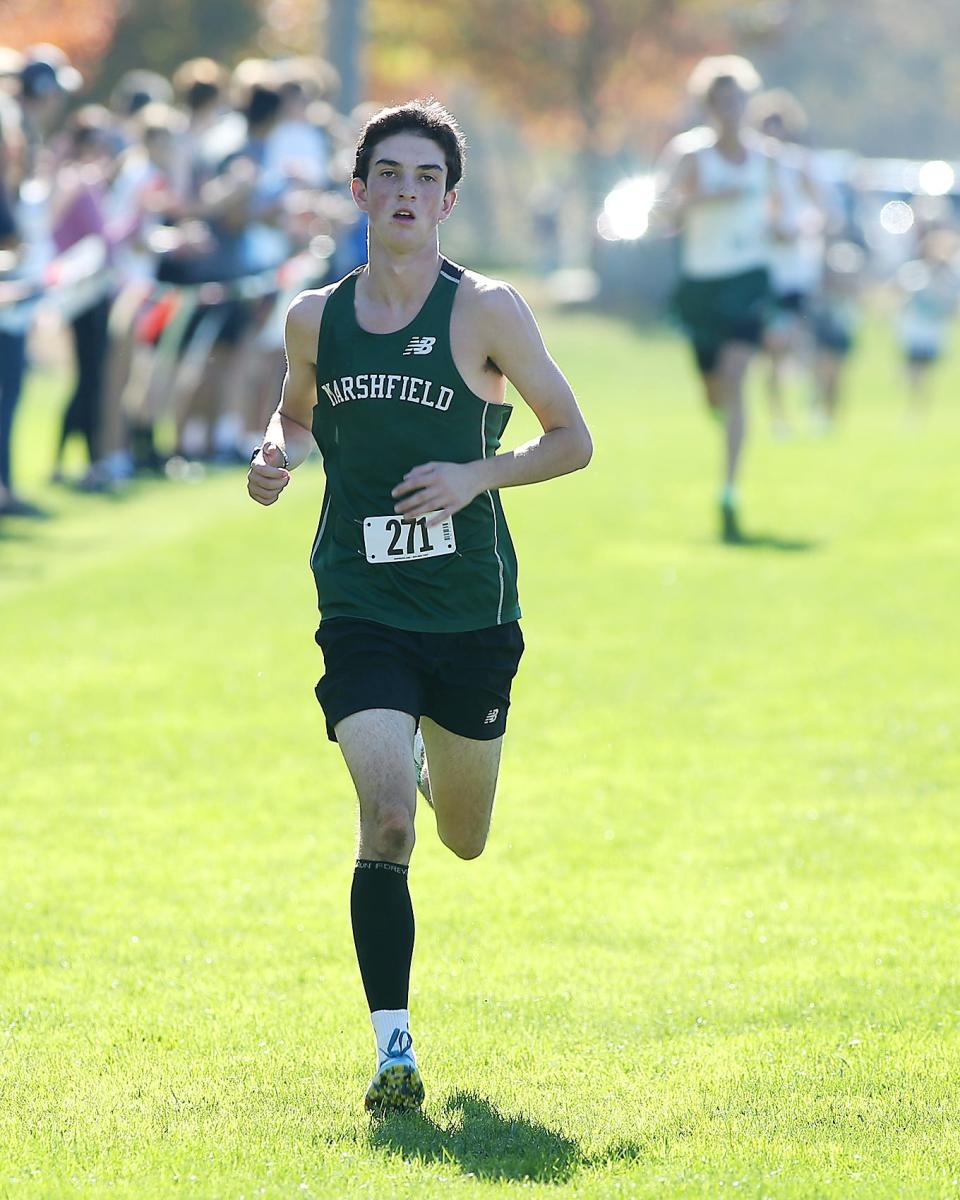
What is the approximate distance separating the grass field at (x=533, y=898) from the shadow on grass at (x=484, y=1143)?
10mm

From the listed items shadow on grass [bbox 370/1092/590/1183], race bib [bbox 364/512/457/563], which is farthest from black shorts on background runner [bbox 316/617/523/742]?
shadow on grass [bbox 370/1092/590/1183]

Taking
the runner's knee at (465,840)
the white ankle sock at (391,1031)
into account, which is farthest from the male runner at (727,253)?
the white ankle sock at (391,1031)

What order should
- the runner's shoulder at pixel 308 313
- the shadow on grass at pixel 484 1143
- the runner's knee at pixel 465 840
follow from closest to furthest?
the shadow on grass at pixel 484 1143 → the runner's shoulder at pixel 308 313 → the runner's knee at pixel 465 840

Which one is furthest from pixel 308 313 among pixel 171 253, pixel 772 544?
pixel 171 253

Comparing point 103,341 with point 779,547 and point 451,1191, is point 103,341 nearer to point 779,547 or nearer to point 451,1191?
point 779,547

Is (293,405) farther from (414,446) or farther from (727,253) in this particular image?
(727,253)

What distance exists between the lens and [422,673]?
512 centimetres

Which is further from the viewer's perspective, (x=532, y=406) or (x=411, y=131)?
(x=532, y=406)

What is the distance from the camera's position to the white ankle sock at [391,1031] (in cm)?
467

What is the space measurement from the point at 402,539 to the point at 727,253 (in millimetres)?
8900

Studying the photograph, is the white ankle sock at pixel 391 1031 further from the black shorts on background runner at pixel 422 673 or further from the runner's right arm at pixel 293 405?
the runner's right arm at pixel 293 405

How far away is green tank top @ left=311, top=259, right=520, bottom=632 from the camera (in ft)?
16.6

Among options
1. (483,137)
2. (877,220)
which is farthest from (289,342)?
(483,137)

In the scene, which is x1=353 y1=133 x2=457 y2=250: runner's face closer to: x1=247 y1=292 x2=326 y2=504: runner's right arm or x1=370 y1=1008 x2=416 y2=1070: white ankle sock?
x1=247 y1=292 x2=326 y2=504: runner's right arm
